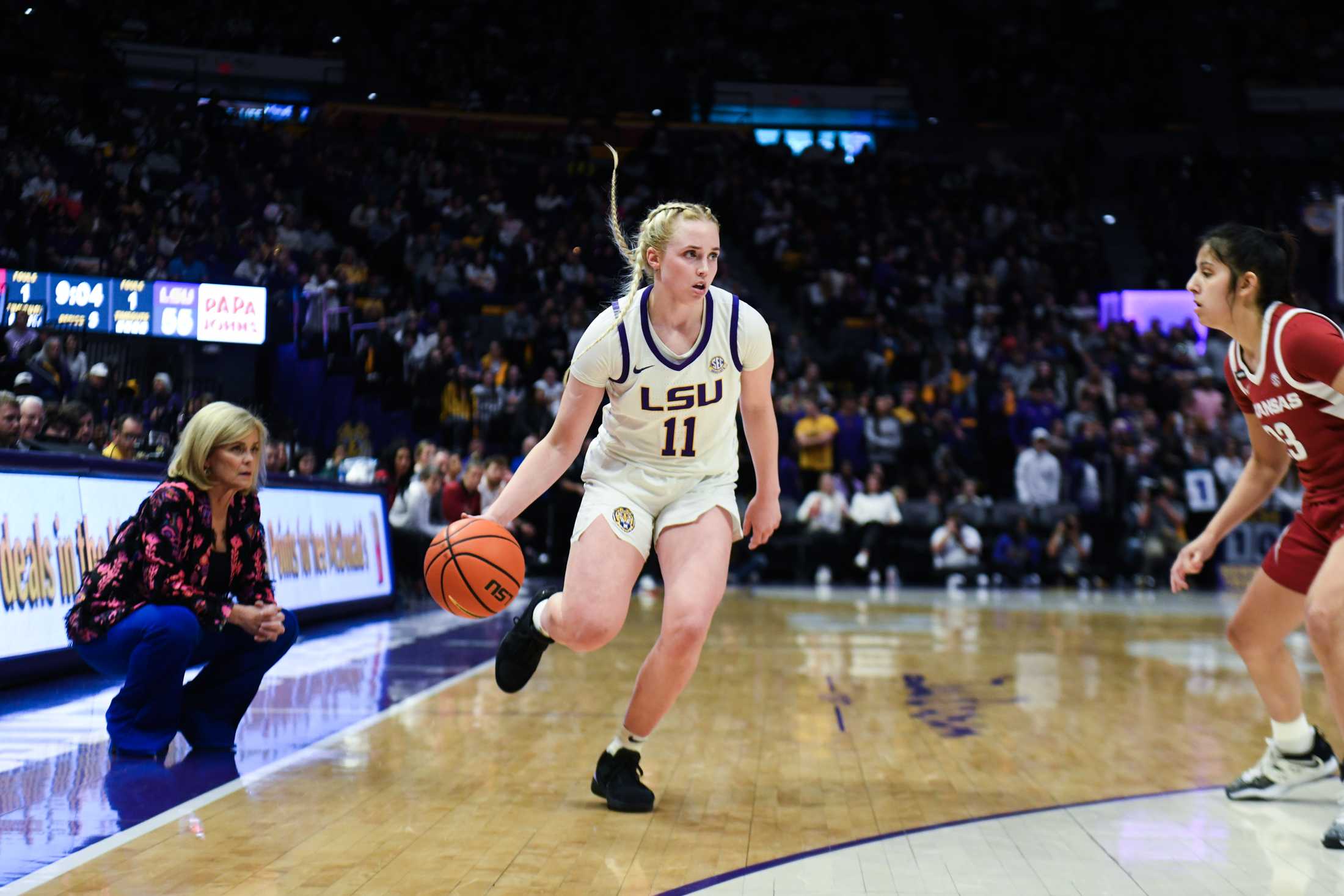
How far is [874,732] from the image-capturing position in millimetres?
5984

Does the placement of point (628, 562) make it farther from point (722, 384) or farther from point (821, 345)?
point (821, 345)

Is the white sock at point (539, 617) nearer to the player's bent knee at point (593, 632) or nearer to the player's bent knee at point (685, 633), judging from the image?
the player's bent knee at point (593, 632)

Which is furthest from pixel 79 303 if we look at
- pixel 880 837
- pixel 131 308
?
pixel 880 837

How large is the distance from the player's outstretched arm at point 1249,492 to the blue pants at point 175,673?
336 centimetres

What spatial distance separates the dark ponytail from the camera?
4.14m

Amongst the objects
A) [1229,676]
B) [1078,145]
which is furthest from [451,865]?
[1078,145]

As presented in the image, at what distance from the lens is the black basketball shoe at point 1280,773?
177 inches

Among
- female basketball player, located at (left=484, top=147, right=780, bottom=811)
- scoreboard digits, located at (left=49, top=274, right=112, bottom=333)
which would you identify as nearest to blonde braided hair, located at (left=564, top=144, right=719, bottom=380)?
female basketball player, located at (left=484, top=147, right=780, bottom=811)

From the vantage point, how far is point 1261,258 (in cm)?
416

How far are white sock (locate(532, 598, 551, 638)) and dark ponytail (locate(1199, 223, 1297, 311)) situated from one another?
8.03 ft

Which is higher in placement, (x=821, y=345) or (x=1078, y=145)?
(x=1078, y=145)

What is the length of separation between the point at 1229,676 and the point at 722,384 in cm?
537

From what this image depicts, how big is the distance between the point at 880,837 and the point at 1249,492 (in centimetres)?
178

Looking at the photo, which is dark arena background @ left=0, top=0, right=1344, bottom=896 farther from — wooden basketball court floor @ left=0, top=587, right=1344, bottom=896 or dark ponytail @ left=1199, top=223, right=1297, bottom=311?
dark ponytail @ left=1199, top=223, right=1297, bottom=311
